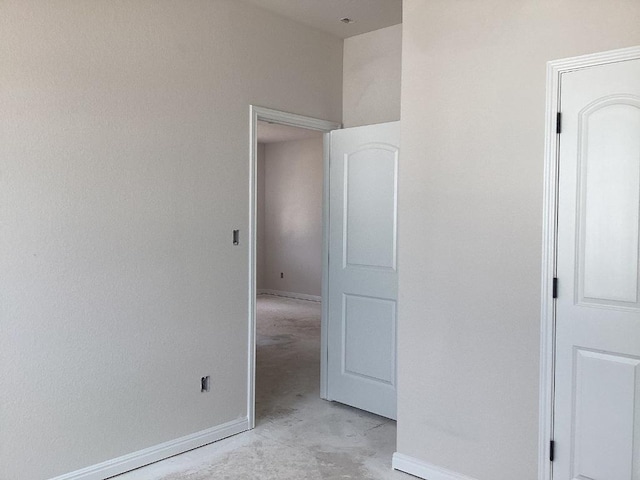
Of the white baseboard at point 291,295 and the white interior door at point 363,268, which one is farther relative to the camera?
the white baseboard at point 291,295

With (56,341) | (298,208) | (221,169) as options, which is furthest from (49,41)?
(298,208)

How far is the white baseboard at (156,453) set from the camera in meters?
2.95

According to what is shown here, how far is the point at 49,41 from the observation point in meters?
2.75

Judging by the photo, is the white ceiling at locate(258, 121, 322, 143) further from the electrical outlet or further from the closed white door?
the closed white door

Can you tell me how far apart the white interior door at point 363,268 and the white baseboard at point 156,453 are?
2.95 feet

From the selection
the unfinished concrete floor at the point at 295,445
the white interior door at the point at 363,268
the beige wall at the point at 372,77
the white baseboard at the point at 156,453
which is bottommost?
the unfinished concrete floor at the point at 295,445

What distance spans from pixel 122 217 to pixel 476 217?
6.12ft

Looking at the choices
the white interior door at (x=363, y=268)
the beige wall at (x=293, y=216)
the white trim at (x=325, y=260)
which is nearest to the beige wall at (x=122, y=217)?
the white trim at (x=325, y=260)

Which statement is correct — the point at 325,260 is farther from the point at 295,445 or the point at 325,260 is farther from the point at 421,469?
the point at 421,469

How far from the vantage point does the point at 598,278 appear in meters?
2.46

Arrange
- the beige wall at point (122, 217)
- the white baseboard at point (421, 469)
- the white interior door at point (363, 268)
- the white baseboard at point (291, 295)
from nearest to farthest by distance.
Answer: the beige wall at point (122, 217)
the white baseboard at point (421, 469)
the white interior door at point (363, 268)
the white baseboard at point (291, 295)

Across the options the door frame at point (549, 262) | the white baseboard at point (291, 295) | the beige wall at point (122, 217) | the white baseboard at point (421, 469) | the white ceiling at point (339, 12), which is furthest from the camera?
the white baseboard at point (291, 295)

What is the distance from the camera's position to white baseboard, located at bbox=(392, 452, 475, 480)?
2936 millimetres

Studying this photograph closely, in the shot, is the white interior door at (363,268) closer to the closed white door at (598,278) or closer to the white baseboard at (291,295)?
the closed white door at (598,278)
